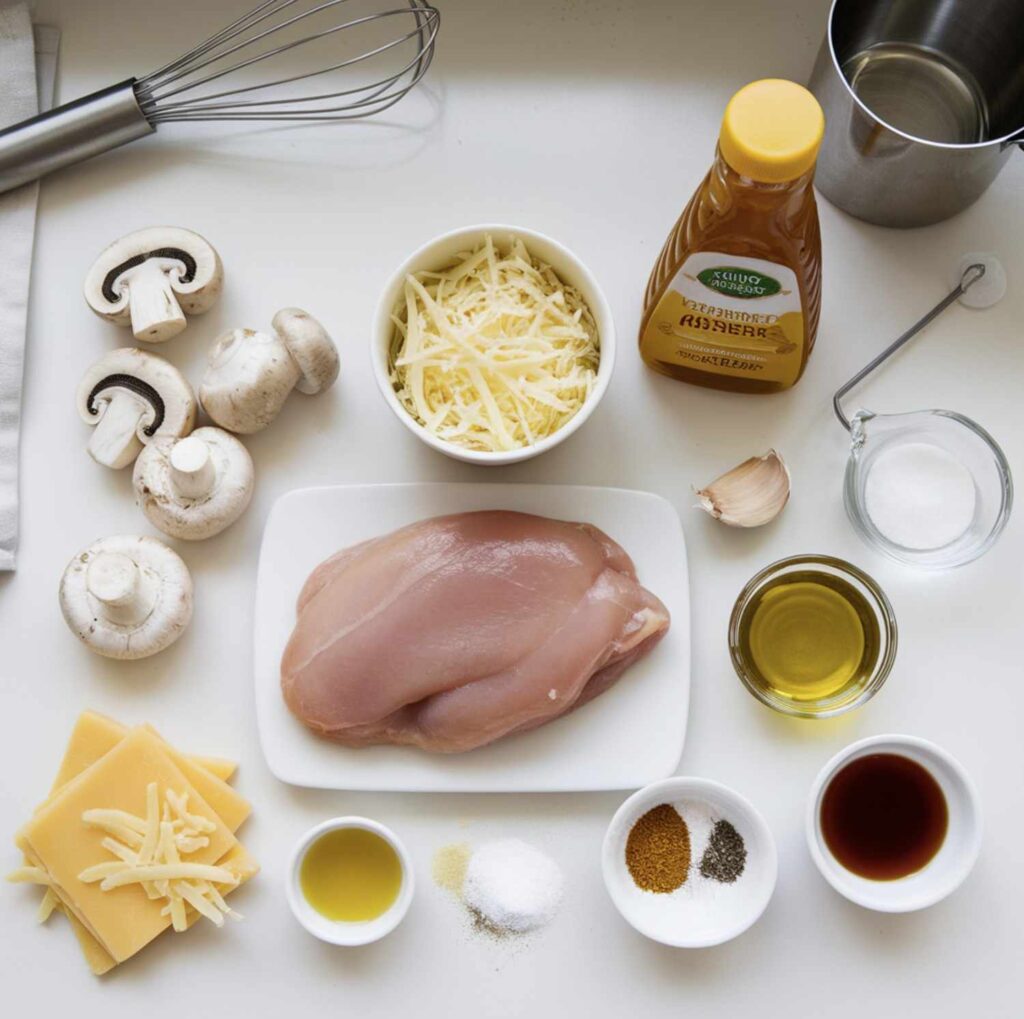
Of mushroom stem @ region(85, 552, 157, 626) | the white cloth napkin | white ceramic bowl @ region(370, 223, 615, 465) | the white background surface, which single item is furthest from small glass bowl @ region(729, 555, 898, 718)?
the white cloth napkin

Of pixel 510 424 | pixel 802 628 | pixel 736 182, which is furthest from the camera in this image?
pixel 802 628

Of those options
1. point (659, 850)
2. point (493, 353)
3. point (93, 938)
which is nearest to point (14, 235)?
point (493, 353)

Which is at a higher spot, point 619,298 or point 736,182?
point 736,182

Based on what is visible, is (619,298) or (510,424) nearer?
(510,424)

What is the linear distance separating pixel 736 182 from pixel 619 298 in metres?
0.36

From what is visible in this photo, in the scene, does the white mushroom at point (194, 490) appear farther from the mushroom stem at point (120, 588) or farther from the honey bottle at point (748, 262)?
the honey bottle at point (748, 262)

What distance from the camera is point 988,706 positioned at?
143 centimetres

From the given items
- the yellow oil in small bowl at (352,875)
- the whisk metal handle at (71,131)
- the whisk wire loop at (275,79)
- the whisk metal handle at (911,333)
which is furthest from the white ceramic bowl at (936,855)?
the whisk metal handle at (71,131)

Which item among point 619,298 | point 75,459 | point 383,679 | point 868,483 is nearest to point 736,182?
point 619,298

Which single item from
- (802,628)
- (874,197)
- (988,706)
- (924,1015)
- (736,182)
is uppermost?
(736,182)

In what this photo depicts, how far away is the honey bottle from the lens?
1.08 m

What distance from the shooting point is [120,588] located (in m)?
1.33

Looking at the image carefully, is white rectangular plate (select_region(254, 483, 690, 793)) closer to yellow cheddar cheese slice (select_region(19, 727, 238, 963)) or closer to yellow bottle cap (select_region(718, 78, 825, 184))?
yellow cheddar cheese slice (select_region(19, 727, 238, 963))

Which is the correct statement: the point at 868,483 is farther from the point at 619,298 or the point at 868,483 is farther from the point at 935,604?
the point at 619,298
